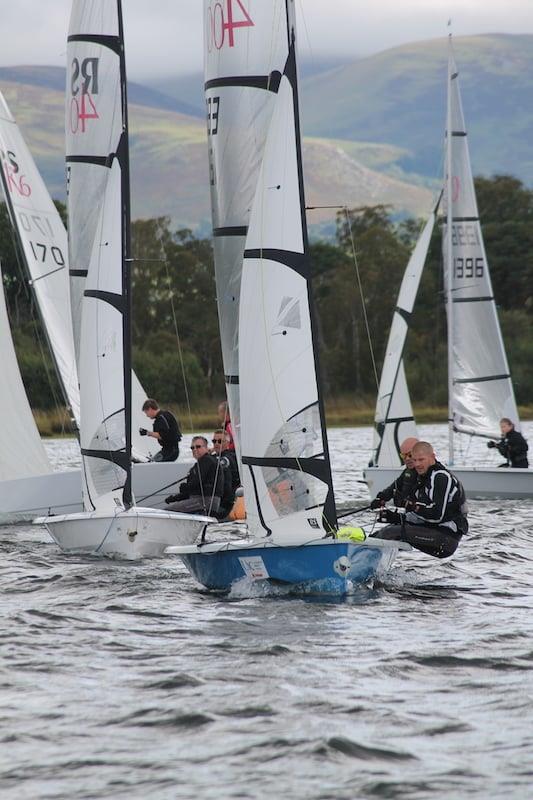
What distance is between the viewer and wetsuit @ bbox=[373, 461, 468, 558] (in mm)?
12062

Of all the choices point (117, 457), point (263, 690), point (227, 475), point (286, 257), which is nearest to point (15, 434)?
point (227, 475)

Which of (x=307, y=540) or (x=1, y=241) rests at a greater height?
(x=1, y=241)

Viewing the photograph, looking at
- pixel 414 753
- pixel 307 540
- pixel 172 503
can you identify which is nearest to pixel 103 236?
pixel 172 503

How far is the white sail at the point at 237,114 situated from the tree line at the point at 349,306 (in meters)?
36.9

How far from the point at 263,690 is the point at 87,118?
9.87m

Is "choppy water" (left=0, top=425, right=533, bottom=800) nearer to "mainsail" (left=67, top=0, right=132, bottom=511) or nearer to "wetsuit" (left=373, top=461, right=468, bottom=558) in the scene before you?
"wetsuit" (left=373, top=461, right=468, bottom=558)

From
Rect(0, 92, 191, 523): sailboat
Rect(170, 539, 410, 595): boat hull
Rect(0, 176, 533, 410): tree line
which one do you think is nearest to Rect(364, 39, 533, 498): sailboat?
Rect(0, 92, 191, 523): sailboat

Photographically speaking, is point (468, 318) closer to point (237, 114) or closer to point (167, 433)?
point (167, 433)

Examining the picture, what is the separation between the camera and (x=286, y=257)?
11305mm

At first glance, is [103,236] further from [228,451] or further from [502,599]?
[502,599]

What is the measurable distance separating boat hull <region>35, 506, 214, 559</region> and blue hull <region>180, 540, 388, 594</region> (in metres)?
2.27

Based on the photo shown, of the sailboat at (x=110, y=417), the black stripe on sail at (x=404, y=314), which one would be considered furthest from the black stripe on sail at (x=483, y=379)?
the sailboat at (x=110, y=417)

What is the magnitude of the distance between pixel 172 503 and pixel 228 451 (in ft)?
3.96

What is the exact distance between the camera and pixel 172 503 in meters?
15.7
